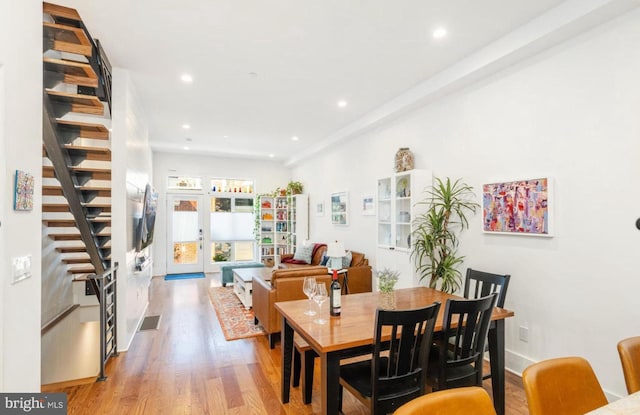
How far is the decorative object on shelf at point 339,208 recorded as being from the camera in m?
6.26

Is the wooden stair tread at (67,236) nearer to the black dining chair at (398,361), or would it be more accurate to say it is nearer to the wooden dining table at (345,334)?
the wooden dining table at (345,334)

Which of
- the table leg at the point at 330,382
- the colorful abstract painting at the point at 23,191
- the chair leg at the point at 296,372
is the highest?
the colorful abstract painting at the point at 23,191

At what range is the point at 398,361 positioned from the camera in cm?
183

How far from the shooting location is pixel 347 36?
301 cm

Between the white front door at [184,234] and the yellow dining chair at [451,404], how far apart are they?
8.24 metres

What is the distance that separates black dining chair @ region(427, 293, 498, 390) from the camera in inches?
77.5

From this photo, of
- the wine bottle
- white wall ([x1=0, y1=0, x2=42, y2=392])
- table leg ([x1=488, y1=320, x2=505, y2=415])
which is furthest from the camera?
table leg ([x1=488, y1=320, x2=505, y2=415])

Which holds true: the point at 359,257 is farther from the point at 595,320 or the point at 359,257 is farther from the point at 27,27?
the point at 27,27

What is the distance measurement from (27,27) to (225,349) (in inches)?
126

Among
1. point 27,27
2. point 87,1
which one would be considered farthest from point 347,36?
point 27,27

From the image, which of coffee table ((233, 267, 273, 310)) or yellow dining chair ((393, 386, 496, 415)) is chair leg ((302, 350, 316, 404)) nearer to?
yellow dining chair ((393, 386, 496, 415))

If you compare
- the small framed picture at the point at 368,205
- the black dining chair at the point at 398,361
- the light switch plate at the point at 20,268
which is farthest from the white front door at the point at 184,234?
the black dining chair at the point at 398,361

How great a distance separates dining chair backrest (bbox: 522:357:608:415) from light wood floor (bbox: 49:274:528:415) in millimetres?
1468

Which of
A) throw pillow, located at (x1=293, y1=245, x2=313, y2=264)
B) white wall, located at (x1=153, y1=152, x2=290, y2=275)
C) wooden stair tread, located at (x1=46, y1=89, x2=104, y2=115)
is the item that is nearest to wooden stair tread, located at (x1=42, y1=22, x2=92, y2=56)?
wooden stair tread, located at (x1=46, y1=89, x2=104, y2=115)
